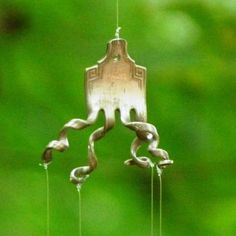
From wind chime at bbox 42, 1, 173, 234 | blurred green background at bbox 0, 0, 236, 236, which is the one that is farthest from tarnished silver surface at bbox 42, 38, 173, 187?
blurred green background at bbox 0, 0, 236, 236

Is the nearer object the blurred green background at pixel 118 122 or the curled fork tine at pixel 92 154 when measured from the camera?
the curled fork tine at pixel 92 154

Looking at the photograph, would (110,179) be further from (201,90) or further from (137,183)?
(201,90)

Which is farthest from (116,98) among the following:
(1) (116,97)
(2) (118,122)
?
(2) (118,122)

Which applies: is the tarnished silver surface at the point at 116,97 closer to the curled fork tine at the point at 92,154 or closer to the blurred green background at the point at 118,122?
the curled fork tine at the point at 92,154

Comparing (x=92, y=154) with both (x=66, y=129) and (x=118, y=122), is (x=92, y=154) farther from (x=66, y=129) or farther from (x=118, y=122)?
(x=118, y=122)

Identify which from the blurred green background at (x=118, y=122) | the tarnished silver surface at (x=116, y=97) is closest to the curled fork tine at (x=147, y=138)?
the tarnished silver surface at (x=116, y=97)

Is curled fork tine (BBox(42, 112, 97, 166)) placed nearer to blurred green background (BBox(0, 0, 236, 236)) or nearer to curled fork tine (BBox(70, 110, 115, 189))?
curled fork tine (BBox(70, 110, 115, 189))
